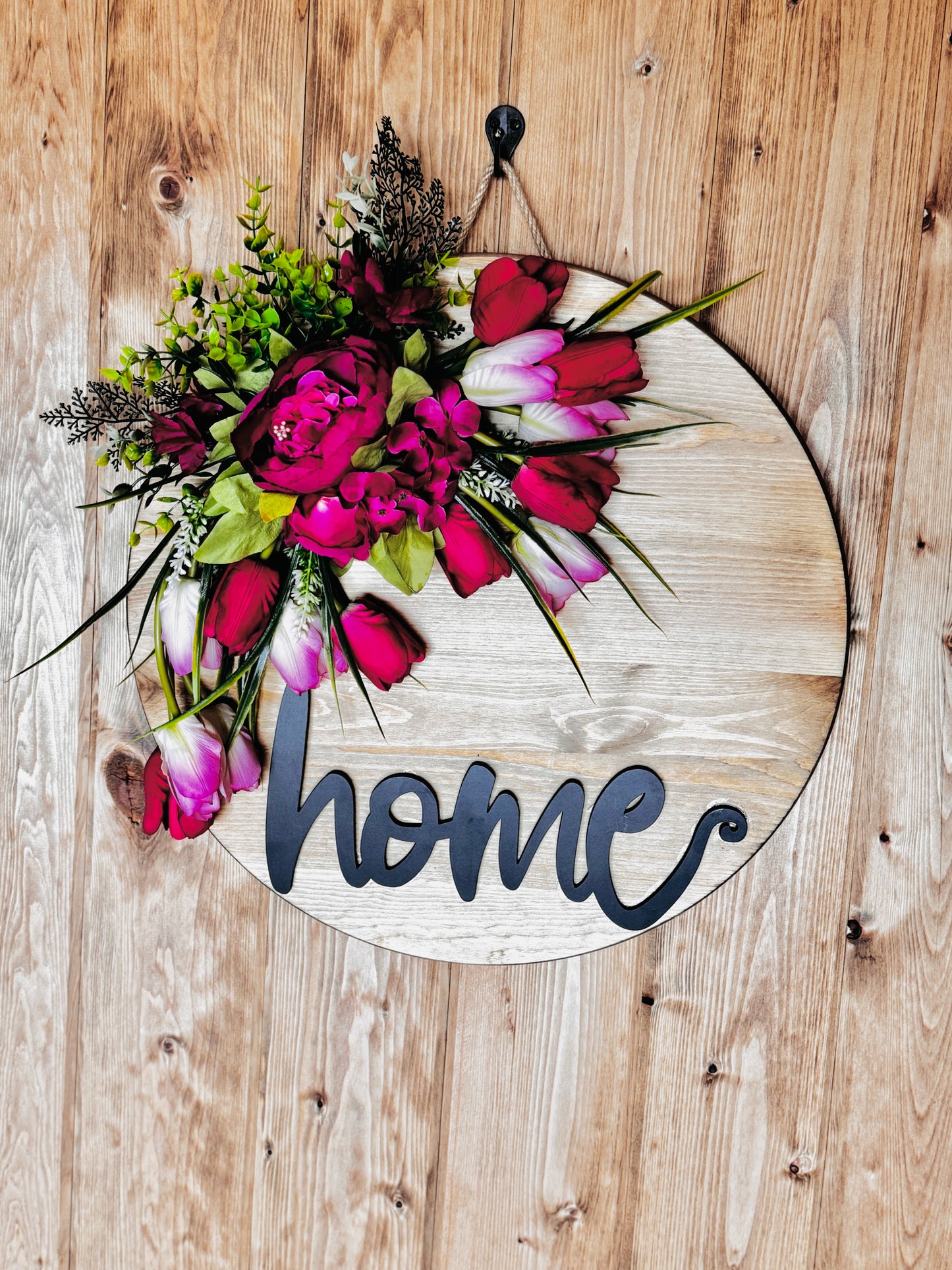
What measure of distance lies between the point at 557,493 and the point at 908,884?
581 mm

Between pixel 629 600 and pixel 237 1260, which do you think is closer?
pixel 629 600

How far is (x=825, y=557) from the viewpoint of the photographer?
2.60ft

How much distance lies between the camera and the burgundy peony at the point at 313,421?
0.62 m

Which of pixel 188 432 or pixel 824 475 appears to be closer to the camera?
pixel 188 432

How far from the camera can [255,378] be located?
0.71m

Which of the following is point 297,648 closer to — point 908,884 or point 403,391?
point 403,391

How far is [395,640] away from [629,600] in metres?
0.24

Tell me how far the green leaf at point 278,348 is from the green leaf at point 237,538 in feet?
0.45

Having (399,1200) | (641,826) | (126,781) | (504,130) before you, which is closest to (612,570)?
(641,826)

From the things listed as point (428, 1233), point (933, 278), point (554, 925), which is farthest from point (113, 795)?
point (933, 278)

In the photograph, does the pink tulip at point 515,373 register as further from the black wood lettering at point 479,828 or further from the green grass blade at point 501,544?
the black wood lettering at point 479,828

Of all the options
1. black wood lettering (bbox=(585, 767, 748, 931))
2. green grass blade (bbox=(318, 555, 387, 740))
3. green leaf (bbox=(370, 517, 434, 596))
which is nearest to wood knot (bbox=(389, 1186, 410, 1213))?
black wood lettering (bbox=(585, 767, 748, 931))

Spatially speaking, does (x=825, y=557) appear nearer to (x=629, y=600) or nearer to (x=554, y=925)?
(x=629, y=600)

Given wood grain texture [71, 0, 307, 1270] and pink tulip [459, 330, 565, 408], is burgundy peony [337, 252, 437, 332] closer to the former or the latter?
pink tulip [459, 330, 565, 408]
